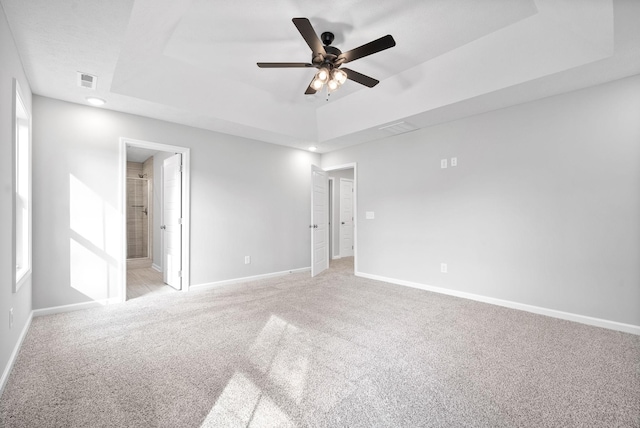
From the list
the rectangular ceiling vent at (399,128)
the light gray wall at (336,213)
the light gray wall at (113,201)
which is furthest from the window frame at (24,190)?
the light gray wall at (336,213)

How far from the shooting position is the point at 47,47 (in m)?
2.36

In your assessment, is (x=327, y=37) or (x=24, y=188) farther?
(x=24, y=188)

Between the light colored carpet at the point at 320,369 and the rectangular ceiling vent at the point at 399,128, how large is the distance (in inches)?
103

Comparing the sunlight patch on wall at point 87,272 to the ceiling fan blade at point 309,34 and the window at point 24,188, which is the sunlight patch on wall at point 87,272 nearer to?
the window at point 24,188

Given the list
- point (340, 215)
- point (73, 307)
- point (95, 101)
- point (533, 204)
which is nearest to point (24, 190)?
point (95, 101)

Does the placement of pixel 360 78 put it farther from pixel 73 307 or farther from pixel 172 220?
pixel 73 307

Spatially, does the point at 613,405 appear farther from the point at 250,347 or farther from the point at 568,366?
the point at 250,347

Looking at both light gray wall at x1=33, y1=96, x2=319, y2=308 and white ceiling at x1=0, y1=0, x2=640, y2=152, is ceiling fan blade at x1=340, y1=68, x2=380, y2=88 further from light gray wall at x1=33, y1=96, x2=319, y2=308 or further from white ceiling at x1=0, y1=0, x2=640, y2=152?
light gray wall at x1=33, y1=96, x2=319, y2=308

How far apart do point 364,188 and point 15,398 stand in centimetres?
478

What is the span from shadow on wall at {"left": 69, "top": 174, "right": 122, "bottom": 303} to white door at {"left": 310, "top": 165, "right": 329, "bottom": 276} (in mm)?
2961

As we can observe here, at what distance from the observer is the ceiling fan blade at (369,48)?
87.1 inches

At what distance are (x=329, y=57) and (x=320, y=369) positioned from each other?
104 inches

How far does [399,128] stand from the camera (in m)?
4.38

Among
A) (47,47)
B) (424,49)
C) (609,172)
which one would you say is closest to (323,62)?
(424,49)
